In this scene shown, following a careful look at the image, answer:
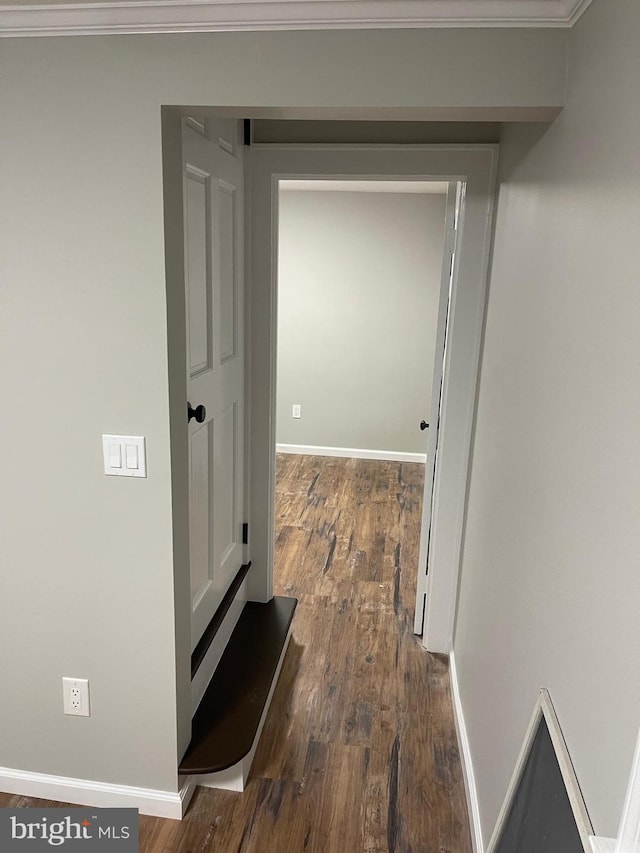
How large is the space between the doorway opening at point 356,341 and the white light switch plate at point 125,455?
107 inches

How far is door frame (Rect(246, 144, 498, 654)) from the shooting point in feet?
7.73

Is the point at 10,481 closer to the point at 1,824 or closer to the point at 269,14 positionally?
the point at 1,824

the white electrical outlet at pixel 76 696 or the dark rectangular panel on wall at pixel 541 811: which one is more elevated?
the dark rectangular panel on wall at pixel 541 811

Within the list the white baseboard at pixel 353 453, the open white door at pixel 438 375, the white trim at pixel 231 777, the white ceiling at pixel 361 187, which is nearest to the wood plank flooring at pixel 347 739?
the white trim at pixel 231 777

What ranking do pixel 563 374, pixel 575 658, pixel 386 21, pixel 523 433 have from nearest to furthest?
1. pixel 575 658
2. pixel 563 374
3. pixel 386 21
4. pixel 523 433

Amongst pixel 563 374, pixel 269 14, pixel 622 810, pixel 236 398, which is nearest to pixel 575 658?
pixel 622 810

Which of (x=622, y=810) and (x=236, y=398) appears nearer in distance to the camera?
(x=622, y=810)

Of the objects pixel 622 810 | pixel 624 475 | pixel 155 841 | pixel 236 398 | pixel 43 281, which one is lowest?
pixel 155 841

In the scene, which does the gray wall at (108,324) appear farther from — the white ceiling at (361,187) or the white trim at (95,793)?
the white ceiling at (361,187)

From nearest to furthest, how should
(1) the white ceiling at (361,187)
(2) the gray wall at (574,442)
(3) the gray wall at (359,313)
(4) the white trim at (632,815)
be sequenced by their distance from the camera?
(4) the white trim at (632,815) → (2) the gray wall at (574,442) → (1) the white ceiling at (361,187) → (3) the gray wall at (359,313)

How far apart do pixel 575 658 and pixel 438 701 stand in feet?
5.19

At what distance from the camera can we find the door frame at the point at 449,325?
2357 mm

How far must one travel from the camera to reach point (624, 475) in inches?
36.7

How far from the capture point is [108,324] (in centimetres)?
166
